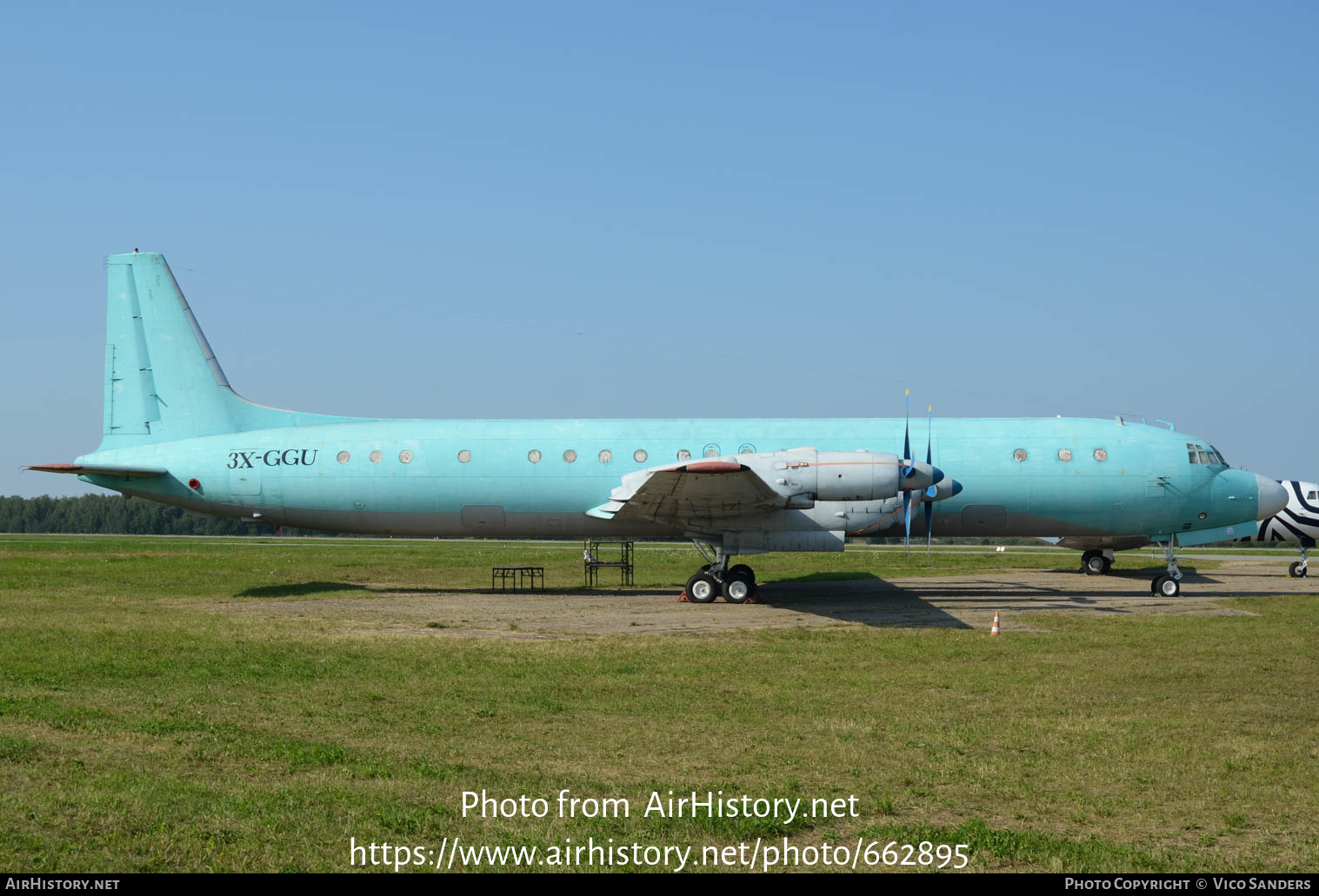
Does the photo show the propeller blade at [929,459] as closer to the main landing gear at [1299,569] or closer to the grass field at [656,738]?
the grass field at [656,738]

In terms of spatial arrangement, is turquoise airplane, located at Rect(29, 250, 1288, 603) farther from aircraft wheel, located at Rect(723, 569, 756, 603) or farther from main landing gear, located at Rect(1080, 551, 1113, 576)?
main landing gear, located at Rect(1080, 551, 1113, 576)

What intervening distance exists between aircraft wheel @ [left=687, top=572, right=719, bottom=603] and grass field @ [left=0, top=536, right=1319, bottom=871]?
5.95 metres

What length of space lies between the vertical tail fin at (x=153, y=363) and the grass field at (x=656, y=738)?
8.24 metres

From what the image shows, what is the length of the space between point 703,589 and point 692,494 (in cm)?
298

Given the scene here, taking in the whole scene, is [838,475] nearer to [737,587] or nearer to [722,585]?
[737,587]

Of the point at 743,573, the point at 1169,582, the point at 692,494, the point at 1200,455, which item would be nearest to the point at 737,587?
the point at 743,573

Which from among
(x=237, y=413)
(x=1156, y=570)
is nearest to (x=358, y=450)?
(x=237, y=413)

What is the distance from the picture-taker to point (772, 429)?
25.9 m

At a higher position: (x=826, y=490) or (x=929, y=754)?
(x=826, y=490)

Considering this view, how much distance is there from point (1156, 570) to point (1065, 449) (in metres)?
12.4

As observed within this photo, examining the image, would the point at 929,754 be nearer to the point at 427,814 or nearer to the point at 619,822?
the point at 619,822

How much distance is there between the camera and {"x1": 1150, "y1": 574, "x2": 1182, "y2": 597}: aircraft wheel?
2583cm

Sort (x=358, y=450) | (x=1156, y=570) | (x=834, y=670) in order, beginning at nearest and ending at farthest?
(x=834, y=670) < (x=358, y=450) < (x=1156, y=570)

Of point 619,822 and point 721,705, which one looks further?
point 721,705
